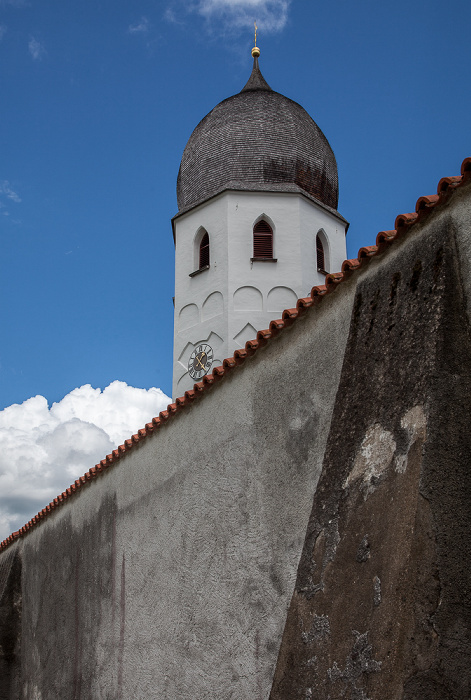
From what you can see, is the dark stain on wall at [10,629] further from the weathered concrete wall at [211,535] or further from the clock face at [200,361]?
the clock face at [200,361]

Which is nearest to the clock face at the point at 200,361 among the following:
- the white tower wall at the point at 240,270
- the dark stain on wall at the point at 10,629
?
the white tower wall at the point at 240,270

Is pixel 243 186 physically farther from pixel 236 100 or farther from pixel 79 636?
pixel 79 636

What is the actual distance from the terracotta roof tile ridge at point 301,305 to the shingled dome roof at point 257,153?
1010cm

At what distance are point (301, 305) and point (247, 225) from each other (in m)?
11.6

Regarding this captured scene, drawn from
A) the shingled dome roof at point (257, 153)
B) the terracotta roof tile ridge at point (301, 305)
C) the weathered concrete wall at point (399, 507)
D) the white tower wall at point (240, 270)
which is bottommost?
the weathered concrete wall at point (399, 507)

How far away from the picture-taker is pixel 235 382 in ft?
21.1

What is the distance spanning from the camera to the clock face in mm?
16125

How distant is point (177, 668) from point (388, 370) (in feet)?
12.9

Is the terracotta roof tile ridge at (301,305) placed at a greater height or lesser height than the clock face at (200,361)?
lesser

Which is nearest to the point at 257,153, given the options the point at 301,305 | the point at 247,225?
the point at 247,225

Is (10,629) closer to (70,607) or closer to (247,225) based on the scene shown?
(70,607)

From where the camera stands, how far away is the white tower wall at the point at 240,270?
52.9 feet

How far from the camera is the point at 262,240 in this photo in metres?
16.9

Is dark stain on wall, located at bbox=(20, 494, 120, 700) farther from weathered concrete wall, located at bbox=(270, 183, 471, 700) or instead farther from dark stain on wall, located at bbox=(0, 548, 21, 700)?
weathered concrete wall, located at bbox=(270, 183, 471, 700)
